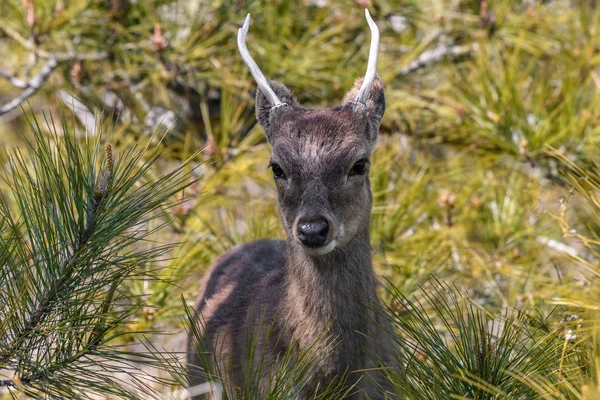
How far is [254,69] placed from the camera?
4.30 m

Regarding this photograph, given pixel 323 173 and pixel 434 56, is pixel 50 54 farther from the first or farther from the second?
pixel 323 173

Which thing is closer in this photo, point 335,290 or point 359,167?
point 335,290

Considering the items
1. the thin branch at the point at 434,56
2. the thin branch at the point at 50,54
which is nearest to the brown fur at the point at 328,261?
the thin branch at the point at 50,54

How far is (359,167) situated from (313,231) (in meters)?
0.66

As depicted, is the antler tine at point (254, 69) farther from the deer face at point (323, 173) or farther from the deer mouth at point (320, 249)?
the deer mouth at point (320, 249)

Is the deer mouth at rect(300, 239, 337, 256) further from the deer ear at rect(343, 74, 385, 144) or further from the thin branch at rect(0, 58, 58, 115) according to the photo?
A: the thin branch at rect(0, 58, 58, 115)

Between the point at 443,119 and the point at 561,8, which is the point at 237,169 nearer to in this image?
the point at 443,119

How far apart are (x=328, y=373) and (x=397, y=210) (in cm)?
210

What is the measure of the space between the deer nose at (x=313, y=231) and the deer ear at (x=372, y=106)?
991mm

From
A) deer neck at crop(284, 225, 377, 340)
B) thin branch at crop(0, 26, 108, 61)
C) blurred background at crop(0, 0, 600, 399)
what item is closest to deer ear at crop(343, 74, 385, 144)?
deer neck at crop(284, 225, 377, 340)

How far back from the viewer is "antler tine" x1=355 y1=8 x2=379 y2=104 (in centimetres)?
423

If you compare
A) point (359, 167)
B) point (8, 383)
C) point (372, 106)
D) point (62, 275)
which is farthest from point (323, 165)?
point (8, 383)

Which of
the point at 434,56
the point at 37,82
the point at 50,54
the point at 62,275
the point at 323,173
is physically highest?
the point at 434,56

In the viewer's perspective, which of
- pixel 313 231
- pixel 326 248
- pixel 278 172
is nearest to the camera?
pixel 313 231
